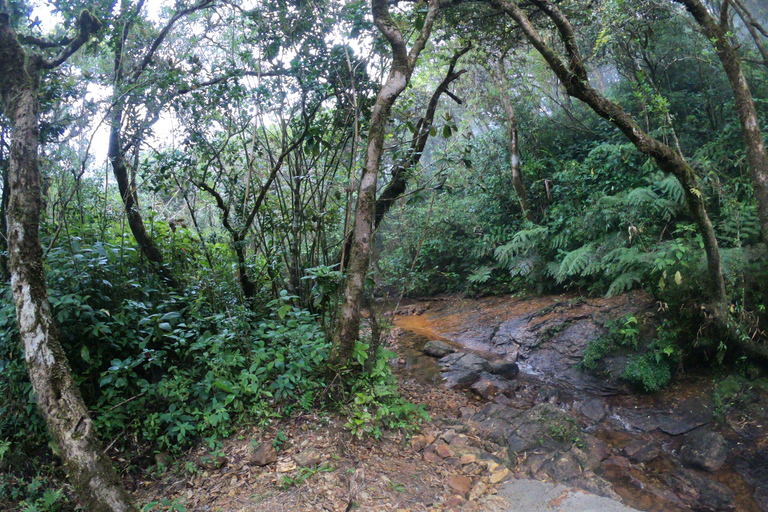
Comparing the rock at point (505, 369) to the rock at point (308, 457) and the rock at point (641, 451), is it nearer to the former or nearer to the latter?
the rock at point (641, 451)

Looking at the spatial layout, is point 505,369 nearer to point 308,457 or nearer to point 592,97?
point 592,97

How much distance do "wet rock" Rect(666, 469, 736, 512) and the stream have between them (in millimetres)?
10

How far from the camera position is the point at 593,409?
6.19 m

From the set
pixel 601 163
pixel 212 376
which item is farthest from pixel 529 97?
pixel 212 376

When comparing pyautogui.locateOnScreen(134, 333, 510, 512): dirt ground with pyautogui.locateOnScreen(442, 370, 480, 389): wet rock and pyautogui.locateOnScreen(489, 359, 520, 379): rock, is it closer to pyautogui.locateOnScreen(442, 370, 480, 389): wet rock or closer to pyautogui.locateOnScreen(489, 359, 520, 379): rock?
pyautogui.locateOnScreen(442, 370, 480, 389): wet rock

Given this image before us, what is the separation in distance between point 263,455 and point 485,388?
390 centimetres

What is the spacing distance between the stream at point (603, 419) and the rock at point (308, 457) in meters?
2.15

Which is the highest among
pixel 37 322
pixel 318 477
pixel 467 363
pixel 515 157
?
pixel 515 157

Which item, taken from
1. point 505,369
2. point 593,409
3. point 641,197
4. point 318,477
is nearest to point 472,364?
point 505,369

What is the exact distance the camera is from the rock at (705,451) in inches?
190

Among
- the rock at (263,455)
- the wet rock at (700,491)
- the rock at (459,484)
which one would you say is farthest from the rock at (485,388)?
the rock at (263,455)

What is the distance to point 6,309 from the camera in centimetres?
366

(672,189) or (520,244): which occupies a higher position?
(672,189)

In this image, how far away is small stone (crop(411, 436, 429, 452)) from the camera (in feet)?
14.3
